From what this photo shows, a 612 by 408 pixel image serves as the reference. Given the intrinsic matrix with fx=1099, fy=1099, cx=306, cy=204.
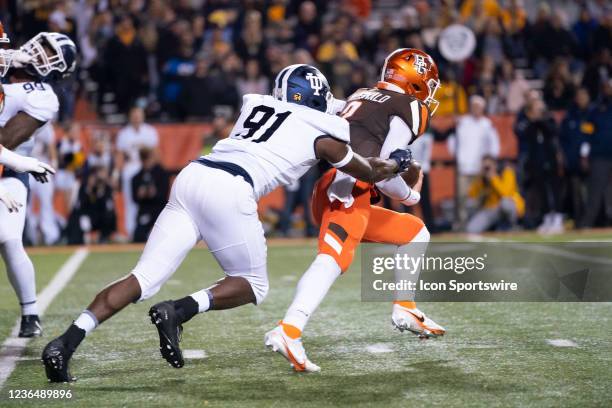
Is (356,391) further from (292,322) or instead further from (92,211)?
(92,211)

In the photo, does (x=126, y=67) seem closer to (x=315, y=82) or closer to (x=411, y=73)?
(x=411, y=73)

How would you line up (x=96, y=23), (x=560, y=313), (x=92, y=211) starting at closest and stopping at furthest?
(x=560, y=313)
(x=92, y=211)
(x=96, y=23)

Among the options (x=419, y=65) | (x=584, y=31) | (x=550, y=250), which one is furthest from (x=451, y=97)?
(x=419, y=65)

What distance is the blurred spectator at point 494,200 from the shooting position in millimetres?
12992

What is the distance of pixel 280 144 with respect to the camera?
5.00 metres

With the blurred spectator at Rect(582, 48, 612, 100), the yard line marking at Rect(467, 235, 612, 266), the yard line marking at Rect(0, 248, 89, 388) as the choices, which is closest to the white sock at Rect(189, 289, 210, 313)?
the yard line marking at Rect(0, 248, 89, 388)

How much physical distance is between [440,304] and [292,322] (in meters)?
2.52

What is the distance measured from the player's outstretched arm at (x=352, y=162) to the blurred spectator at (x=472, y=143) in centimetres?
800

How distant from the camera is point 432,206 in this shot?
1368 centimetres

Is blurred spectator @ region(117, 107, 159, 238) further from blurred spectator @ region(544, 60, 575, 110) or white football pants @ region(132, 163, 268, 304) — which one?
white football pants @ region(132, 163, 268, 304)

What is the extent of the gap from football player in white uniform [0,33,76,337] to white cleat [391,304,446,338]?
2048 millimetres

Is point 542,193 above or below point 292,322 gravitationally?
below

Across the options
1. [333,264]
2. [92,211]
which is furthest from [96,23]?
[333,264]

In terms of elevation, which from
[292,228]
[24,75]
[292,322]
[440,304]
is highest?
[24,75]
